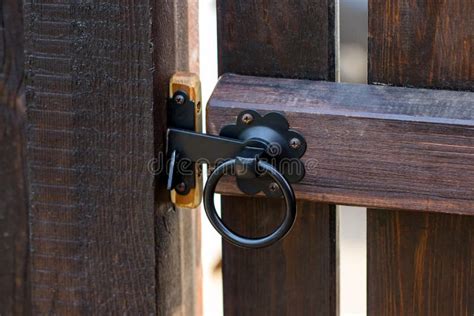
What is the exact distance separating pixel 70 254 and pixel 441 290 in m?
0.50

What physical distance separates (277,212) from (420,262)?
0.20 m

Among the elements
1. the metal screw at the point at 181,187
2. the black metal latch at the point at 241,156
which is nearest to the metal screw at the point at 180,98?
the black metal latch at the point at 241,156

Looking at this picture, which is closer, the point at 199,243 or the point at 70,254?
the point at 70,254

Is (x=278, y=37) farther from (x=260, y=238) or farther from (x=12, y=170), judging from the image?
(x=12, y=170)

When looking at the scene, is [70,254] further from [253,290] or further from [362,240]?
[362,240]

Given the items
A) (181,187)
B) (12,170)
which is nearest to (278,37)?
(181,187)

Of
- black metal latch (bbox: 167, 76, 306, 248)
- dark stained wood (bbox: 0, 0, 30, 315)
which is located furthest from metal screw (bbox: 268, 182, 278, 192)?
dark stained wood (bbox: 0, 0, 30, 315)

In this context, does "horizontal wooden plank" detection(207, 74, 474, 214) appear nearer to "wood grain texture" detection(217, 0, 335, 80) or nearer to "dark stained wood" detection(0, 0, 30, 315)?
"wood grain texture" detection(217, 0, 335, 80)

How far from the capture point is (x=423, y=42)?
3.72 feet

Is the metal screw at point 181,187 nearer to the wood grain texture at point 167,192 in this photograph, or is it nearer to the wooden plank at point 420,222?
the wood grain texture at point 167,192

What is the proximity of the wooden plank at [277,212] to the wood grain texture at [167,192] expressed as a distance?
57 millimetres

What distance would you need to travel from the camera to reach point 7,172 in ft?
→ 4.65

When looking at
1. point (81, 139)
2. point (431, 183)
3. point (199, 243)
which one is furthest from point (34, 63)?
point (431, 183)

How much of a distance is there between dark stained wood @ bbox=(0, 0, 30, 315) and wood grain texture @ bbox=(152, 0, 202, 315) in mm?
272
